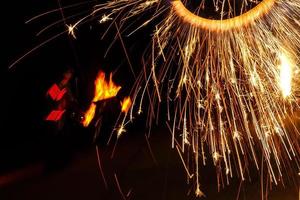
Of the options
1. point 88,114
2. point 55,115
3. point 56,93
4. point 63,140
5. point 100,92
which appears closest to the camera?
point 56,93

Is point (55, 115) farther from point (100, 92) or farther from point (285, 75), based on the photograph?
point (285, 75)

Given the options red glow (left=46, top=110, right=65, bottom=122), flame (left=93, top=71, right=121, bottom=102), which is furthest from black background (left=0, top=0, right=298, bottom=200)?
flame (left=93, top=71, right=121, bottom=102)

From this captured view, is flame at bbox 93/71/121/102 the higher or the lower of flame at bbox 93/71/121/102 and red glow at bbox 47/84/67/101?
the higher

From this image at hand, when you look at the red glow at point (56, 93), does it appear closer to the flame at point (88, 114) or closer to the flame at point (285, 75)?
the flame at point (88, 114)

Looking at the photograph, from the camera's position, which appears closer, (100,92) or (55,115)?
(55,115)

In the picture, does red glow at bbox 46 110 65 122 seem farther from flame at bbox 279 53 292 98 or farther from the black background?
flame at bbox 279 53 292 98

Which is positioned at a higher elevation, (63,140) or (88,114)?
(88,114)

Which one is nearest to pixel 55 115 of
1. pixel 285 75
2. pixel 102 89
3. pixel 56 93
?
pixel 56 93

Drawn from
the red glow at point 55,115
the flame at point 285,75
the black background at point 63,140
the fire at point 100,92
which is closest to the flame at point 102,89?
the fire at point 100,92
